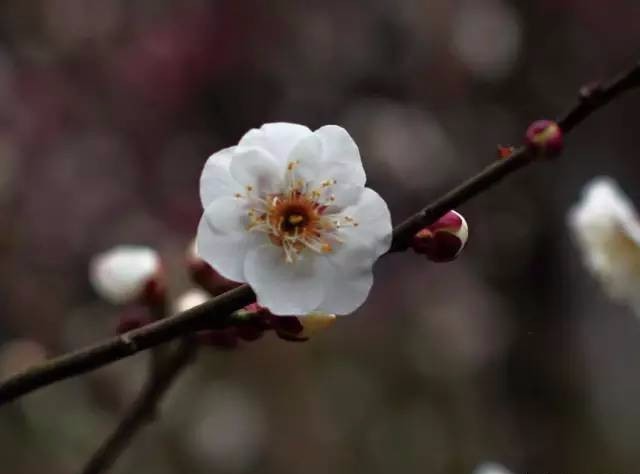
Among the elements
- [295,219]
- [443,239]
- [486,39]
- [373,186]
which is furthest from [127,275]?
[486,39]

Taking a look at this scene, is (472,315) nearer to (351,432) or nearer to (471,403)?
(471,403)

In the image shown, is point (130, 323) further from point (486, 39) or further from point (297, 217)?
point (486, 39)

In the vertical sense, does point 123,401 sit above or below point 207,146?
below

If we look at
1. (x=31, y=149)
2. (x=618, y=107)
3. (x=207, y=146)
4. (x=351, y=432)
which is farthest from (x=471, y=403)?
(x=618, y=107)

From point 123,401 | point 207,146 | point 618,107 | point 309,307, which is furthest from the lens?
point 618,107

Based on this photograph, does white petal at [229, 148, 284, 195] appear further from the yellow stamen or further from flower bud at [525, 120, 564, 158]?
flower bud at [525, 120, 564, 158]

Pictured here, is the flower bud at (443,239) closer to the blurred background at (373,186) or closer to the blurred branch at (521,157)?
the blurred branch at (521,157)

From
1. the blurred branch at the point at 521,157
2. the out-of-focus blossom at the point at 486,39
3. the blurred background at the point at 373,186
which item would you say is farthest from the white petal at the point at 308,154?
the out-of-focus blossom at the point at 486,39
